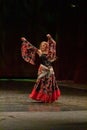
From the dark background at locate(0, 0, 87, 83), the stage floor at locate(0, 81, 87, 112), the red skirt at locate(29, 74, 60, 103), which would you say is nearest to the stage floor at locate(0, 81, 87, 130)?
the stage floor at locate(0, 81, 87, 112)

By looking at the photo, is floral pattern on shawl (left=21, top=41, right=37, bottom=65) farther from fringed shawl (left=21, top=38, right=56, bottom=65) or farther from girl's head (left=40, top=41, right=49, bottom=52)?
girl's head (left=40, top=41, right=49, bottom=52)

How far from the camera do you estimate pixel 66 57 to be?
26.1 metres

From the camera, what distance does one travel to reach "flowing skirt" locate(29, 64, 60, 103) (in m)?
15.8

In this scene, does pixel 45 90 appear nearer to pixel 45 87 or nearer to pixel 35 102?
pixel 45 87

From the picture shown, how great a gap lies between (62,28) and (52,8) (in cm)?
100

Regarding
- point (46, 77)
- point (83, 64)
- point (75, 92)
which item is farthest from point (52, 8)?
point (46, 77)

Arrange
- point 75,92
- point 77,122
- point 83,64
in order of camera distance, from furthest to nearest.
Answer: point 83,64
point 75,92
point 77,122

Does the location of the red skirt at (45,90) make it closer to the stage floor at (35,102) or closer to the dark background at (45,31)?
the stage floor at (35,102)

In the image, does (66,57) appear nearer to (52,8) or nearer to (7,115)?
(52,8)

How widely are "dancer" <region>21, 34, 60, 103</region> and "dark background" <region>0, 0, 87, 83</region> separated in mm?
8951

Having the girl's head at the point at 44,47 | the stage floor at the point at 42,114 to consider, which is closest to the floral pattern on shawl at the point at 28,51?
the girl's head at the point at 44,47

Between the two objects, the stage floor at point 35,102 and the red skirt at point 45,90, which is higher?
the red skirt at point 45,90

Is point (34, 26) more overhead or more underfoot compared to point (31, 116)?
more overhead

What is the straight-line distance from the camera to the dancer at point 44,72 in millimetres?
15703
